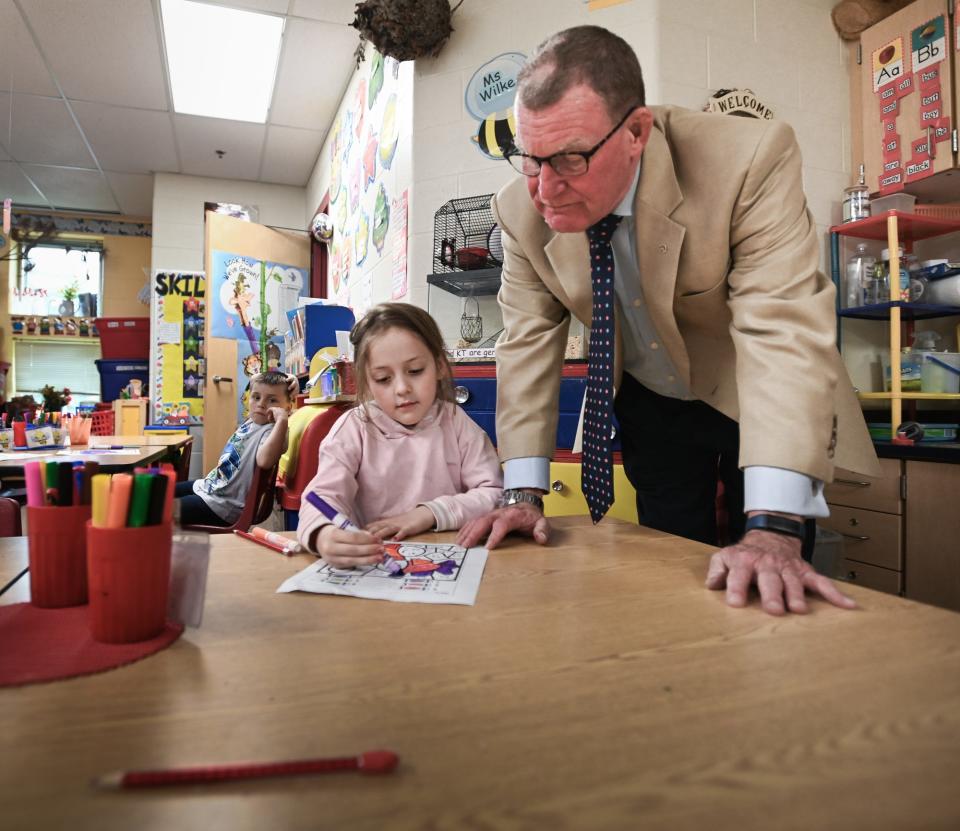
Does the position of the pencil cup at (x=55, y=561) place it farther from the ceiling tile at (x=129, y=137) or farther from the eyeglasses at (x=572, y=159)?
the ceiling tile at (x=129, y=137)

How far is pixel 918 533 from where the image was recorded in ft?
7.06

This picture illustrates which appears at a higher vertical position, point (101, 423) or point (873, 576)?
point (101, 423)

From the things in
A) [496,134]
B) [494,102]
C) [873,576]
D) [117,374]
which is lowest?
[873,576]

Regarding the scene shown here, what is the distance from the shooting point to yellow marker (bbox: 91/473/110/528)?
1.74 ft

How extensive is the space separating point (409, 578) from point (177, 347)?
203 inches

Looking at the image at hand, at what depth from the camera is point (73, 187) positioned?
5855 millimetres

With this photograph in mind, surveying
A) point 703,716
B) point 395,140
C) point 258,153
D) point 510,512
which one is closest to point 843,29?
point 395,140

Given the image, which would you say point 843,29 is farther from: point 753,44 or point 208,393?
point 208,393

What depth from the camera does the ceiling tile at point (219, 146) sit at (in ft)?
14.6

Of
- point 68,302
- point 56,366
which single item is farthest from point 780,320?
point 56,366

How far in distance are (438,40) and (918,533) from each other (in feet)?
8.40

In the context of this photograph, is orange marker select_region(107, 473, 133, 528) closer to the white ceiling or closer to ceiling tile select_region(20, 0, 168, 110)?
the white ceiling

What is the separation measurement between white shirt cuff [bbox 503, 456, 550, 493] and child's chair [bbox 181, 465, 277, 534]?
1.14 metres

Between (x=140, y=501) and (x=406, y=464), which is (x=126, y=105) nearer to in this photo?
(x=406, y=464)
